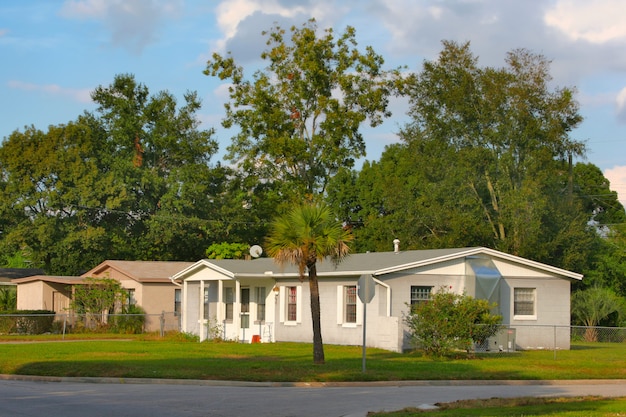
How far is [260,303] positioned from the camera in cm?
4025

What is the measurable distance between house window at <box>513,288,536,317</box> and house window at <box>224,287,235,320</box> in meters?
12.4

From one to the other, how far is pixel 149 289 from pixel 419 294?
17.7m

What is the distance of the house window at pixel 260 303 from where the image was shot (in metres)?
40.1

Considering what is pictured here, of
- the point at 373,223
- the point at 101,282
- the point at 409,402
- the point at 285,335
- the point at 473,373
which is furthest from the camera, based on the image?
the point at 373,223

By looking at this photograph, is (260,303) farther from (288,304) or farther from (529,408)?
(529,408)

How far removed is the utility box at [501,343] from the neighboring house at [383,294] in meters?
0.49

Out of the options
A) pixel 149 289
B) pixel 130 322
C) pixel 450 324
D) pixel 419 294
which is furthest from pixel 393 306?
pixel 149 289

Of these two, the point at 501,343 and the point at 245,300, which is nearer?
the point at 501,343

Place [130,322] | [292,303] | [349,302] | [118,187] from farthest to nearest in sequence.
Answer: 1. [118,187]
2. [130,322]
3. [292,303]
4. [349,302]

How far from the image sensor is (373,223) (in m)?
60.8

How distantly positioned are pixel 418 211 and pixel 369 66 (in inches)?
385

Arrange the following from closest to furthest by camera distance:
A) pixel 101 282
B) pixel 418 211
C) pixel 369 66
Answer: pixel 101 282
pixel 418 211
pixel 369 66

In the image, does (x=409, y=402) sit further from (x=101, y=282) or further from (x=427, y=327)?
(x=101, y=282)

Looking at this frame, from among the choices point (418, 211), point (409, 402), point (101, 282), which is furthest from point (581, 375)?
point (101, 282)
